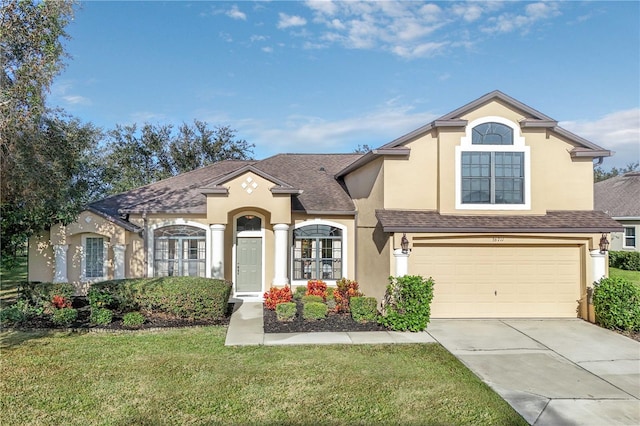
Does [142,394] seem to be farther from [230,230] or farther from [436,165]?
[436,165]

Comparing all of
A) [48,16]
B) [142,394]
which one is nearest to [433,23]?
[48,16]

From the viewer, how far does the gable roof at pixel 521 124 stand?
36.6 feet

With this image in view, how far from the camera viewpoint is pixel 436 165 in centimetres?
1142

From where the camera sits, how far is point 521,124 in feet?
37.2

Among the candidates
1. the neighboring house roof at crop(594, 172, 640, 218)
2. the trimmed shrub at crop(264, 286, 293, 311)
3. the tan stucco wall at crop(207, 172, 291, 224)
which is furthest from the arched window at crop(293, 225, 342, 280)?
the neighboring house roof at crop(594, 172, 640, 218)

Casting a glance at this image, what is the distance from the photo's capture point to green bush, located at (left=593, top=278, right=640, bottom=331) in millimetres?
9930

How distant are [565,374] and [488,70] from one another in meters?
10.8

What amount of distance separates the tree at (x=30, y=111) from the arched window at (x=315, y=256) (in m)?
7.45

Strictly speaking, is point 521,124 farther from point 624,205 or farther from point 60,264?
point 624,205

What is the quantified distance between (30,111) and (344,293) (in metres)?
9.27

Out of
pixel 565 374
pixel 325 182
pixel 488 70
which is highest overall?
pixel 488 70

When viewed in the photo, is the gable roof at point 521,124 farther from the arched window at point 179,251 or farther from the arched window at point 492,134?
the arched window at point 179,251

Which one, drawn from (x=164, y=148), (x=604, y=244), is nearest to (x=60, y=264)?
(x=604, y=244)

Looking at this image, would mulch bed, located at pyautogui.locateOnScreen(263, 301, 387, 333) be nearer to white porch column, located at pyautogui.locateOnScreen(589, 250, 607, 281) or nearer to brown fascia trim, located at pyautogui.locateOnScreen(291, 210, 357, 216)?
brown fascia trim, located at pyautogui.locateOnScreen(291, 210, 357, 216)
